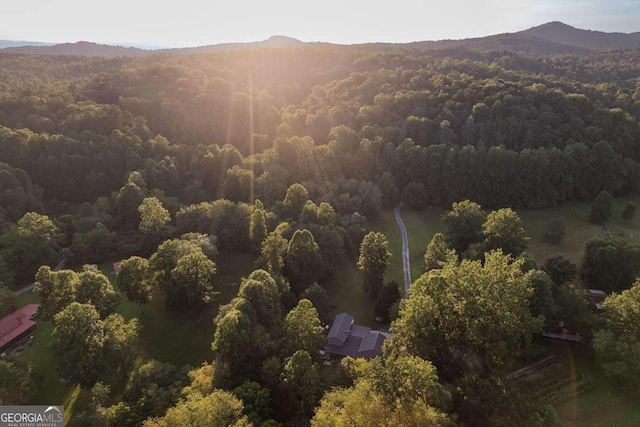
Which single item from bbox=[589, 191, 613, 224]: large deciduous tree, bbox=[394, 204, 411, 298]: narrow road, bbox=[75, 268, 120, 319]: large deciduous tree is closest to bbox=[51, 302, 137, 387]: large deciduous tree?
bbox=[75, 268, 120, 319]: large deciduous tree

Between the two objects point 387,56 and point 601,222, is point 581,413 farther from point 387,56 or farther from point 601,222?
point 387,56

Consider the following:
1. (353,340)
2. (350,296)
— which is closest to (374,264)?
(350,296)

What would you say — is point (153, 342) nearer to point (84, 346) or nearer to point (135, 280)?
point (135, 280)

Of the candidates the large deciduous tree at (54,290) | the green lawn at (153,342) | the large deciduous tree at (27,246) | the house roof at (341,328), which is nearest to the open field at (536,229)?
the house roof at (341,328)

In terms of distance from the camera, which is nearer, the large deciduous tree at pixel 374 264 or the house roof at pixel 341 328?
the house roof at pixel 341 328

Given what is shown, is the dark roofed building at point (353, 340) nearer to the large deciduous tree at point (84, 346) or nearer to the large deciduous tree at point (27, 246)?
the large deciduous tree at point (84, 346)
